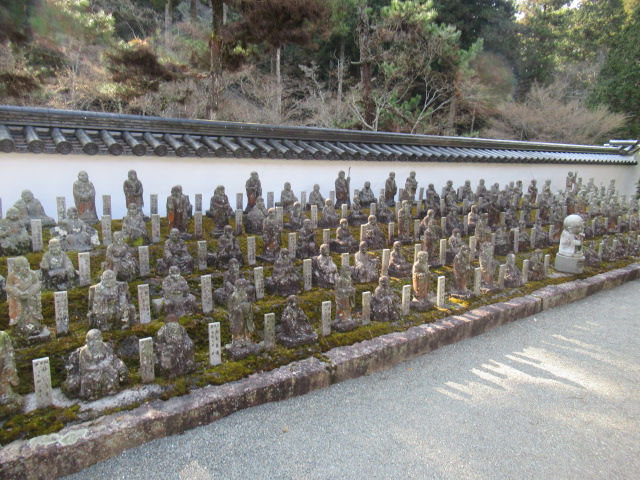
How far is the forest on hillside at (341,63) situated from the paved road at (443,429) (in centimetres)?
1052

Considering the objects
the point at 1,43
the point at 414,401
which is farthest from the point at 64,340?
the point at 1,43

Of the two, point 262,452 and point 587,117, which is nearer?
point 262,452

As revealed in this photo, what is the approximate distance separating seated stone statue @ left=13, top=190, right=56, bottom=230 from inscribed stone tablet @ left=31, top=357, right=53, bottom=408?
3155mm

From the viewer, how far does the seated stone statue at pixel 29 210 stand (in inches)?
229

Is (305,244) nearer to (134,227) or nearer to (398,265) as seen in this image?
(398,265)

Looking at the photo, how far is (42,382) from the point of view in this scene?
10.6 ft

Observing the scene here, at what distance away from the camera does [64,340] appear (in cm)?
397

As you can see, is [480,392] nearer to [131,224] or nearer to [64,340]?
[64,340]

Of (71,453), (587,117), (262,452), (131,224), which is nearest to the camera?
(71,453)

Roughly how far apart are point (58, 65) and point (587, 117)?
2307cm

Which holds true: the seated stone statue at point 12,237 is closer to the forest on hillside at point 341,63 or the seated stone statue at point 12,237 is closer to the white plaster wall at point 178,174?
the white plaster wall at point 178,174

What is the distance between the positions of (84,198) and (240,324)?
138 inches

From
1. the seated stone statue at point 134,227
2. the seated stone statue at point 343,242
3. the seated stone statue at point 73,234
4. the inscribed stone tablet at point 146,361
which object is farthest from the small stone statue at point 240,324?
the seated stone statue at point 343,242

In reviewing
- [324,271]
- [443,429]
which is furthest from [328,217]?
[443,429]
